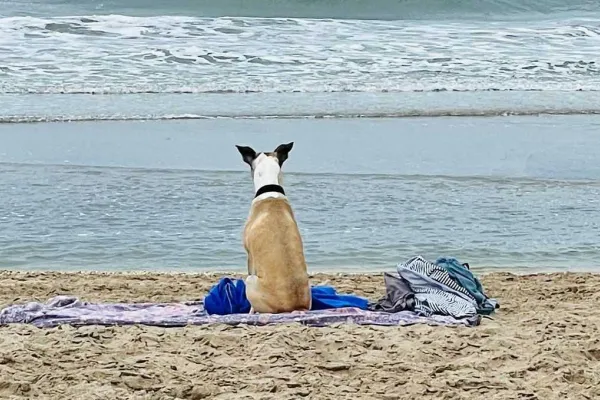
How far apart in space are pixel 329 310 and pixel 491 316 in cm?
94

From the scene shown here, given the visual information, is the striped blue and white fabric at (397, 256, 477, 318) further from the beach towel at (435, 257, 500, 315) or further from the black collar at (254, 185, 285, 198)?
the black collar at (254, 185, 285, 198)

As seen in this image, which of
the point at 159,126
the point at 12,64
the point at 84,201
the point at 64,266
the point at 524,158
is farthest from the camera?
the point at 12,64

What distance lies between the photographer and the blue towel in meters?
5.55

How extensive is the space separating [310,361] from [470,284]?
1623 mm

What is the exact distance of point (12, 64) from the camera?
17766 millimetres

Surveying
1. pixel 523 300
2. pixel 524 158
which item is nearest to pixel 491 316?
pixel 523 300

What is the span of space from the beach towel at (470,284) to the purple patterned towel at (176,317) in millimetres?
434

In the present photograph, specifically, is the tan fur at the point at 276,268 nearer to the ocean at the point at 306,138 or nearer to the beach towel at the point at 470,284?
the beach towel at the point at 470,284

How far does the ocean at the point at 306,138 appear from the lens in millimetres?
7906

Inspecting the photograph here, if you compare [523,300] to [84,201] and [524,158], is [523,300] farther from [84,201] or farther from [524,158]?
[524,158]

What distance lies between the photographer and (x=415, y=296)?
5.66 meters

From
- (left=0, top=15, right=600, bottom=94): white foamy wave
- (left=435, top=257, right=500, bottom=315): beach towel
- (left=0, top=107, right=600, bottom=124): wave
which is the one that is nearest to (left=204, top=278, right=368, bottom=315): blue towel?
(left=435, top=257, right=500, bottom=315): beach towel

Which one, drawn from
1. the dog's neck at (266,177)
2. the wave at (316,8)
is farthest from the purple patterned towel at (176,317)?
the wave at (316,8)

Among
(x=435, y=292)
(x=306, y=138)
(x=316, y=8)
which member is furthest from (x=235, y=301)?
(x=316, y=8)
